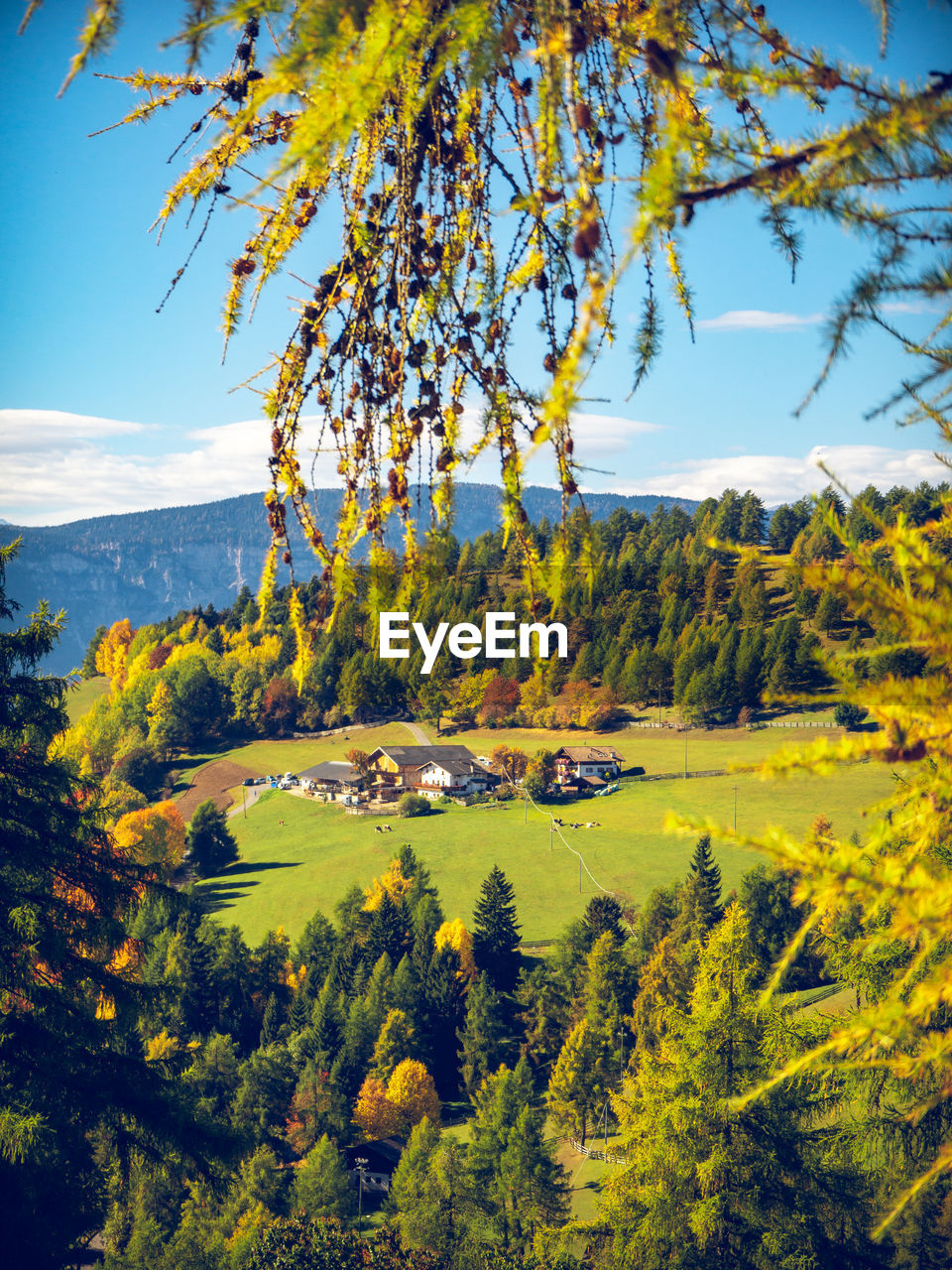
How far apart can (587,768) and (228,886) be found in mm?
27653

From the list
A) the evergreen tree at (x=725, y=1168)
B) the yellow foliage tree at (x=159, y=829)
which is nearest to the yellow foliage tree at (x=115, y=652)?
the yellow foliage tree at (x=159, y=829)

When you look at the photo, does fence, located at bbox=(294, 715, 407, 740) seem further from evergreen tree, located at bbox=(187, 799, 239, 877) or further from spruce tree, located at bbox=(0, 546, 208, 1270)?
spruce tree, located at bbox=(0, 546, 208, 1270)

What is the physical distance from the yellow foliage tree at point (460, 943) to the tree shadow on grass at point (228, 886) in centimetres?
1640

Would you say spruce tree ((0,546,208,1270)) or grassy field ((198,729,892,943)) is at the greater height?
spruce tree ((0,546,208,1270))

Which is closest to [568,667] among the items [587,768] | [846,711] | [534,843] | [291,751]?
[587,768]

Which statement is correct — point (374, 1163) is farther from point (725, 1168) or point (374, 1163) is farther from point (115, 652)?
point (115, 652)

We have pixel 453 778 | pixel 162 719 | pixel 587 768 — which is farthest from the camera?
pixel 162 719

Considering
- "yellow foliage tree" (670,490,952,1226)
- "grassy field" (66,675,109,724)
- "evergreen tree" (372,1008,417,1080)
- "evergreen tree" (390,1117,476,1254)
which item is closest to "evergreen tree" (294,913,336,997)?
"evergreen tree" (372,1008,417,1080)

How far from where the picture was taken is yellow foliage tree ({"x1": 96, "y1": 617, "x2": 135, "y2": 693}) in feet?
345

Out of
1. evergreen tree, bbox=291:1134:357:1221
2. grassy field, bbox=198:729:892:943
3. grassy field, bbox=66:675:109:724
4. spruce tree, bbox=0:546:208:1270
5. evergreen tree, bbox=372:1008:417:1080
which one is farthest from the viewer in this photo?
grassy field, bbox=66:675:109:724

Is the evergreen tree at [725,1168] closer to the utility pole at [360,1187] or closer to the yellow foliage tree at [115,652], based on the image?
the utility pole at [360,1187]

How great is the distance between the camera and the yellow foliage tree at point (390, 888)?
1774 inches

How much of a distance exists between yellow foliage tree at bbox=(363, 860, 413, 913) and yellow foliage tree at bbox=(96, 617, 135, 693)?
209 feet

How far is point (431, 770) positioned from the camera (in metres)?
71.1
